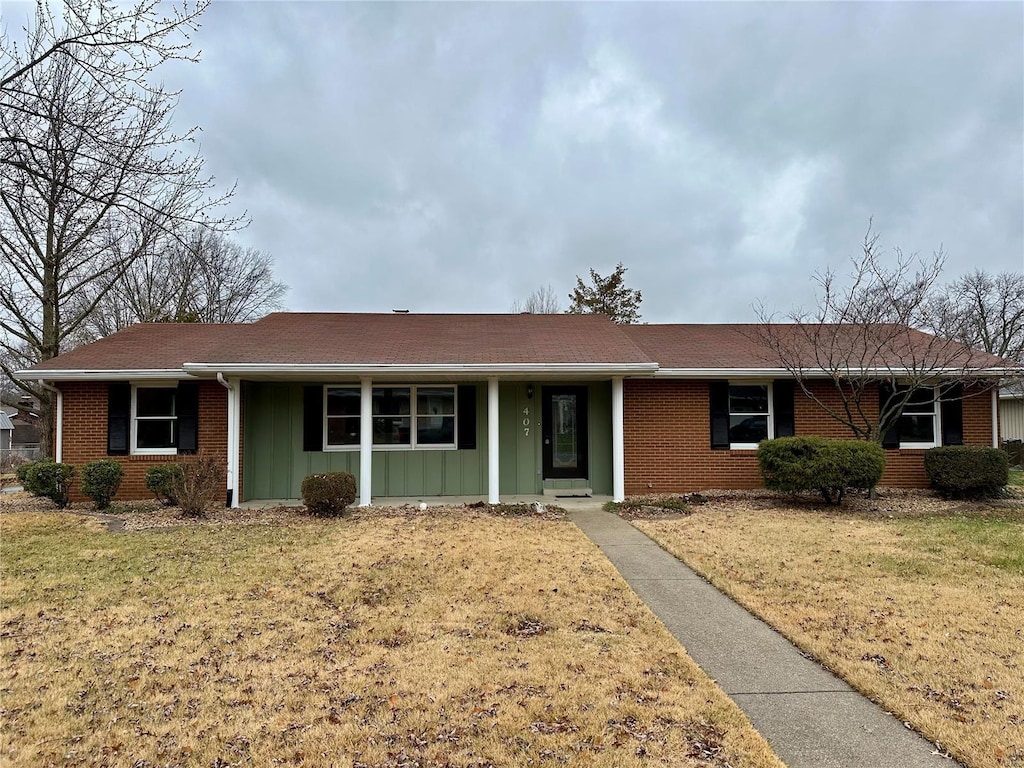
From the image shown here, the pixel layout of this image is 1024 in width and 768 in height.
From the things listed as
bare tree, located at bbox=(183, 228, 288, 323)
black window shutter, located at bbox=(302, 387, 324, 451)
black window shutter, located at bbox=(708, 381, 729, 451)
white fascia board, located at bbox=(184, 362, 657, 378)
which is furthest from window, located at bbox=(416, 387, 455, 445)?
bare tree, located at bbox=(183, 228, 288, 323)

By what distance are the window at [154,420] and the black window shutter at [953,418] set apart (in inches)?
586

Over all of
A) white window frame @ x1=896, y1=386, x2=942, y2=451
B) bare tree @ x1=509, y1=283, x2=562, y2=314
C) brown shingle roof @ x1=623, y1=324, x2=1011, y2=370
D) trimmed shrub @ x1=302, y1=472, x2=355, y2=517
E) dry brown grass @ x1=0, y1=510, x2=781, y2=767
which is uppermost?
bare tree @ x1=509, y1=283, x2=562, y2=314

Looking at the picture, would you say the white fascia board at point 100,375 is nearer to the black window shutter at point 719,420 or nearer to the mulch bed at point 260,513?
the mulch bed at point 260,513

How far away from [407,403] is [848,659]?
8637mm

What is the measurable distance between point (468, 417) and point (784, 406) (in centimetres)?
623

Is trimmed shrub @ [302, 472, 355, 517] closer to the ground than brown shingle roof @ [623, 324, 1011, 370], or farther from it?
closer to the ground

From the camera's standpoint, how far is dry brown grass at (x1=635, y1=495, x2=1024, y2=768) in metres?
3.34

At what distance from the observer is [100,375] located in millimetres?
10445

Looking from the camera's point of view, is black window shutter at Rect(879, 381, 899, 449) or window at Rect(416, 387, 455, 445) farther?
black window shutter at Rect(879, 381, 899, 449)

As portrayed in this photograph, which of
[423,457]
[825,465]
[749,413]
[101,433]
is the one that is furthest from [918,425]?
[101,433]

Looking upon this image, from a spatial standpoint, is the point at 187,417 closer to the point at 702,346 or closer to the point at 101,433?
the point at 101,433

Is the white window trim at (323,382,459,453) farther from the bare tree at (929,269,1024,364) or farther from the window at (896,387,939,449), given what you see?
the bare tree at (929,269,1024,364)

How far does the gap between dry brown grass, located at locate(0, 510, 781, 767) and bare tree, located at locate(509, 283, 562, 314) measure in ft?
104

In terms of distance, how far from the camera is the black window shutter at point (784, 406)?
11.4 meters
